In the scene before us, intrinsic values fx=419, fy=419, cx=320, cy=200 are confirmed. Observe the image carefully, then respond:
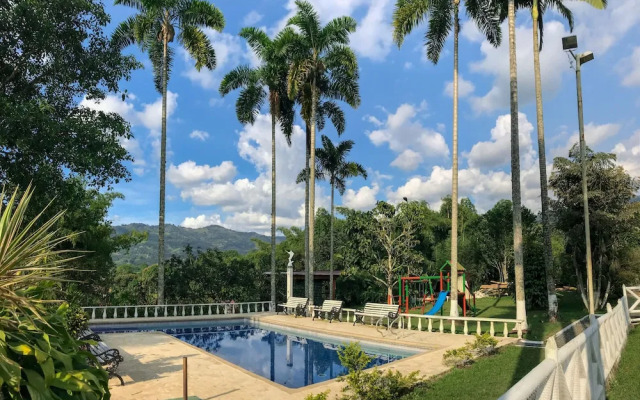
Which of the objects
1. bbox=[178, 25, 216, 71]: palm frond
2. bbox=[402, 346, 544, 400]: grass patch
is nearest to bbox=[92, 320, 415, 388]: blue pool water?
bbox=[402, 346, 544, 400]: grass patch

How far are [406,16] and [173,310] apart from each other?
17.3m

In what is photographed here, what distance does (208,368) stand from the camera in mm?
9414

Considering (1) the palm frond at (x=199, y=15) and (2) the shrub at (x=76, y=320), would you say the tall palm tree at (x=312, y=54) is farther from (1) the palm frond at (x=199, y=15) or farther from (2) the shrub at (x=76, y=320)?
(2) the shrub at (x=76, y=320)

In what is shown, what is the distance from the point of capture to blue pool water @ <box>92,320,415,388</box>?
10641mm

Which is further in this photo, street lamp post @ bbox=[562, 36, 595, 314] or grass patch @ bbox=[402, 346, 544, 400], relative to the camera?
street lamp post @ bbox=[562, 36, 595, 314]

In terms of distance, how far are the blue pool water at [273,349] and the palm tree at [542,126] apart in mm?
6659

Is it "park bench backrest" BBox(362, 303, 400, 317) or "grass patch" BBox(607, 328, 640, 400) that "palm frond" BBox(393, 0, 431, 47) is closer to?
"park bench backrest" BBox(362, 303, 400, 317)

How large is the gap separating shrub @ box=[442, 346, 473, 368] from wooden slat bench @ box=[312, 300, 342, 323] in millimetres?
8377

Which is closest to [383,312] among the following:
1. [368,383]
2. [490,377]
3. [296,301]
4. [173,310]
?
[296,301]

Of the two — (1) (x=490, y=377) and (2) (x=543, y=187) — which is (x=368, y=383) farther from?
(2) (x=543, y=187)

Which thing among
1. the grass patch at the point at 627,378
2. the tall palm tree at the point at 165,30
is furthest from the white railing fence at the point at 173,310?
the grass patch at the point at 627,378

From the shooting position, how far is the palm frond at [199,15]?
20.5 meters

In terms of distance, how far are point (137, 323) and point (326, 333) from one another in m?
8.76

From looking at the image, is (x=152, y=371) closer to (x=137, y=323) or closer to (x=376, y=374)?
(x=376, y=374)
